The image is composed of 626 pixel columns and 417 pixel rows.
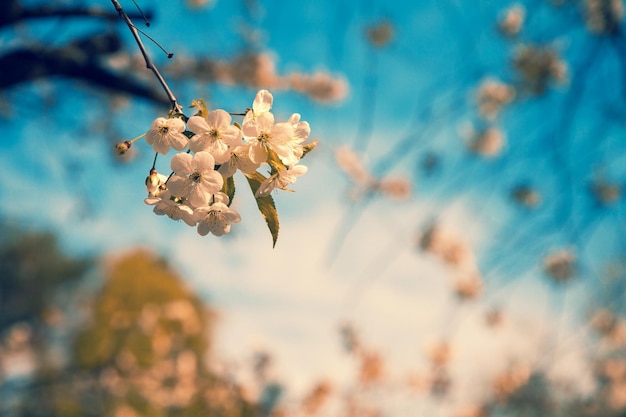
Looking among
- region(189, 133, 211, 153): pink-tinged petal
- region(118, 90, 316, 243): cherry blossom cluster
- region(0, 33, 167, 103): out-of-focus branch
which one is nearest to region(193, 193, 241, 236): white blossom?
region(118, 90, 316, 243): cherry blossom cluster

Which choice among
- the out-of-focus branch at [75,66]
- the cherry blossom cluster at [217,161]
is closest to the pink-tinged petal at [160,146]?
the cherry blossom cluster at [217,161]

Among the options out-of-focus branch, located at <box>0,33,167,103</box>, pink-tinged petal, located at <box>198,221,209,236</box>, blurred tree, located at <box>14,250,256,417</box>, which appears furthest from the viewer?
blurred tree, located at <box>14,250,256,417</box>

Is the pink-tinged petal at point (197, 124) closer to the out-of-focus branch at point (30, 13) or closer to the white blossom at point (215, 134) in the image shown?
the white blossom at point (215, 134)

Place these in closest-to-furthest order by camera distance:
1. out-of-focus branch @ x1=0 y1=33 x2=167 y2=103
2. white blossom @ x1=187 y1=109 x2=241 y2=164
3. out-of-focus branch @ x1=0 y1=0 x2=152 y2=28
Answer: white blossom @ x1=187 y1=109 x2=241 y2=164 < out-of-focus branch @ x1=0 y1=0 x2=152 y2=28 < out-of-focus branch @ x1=0 y1=33 x2=167 y2=103

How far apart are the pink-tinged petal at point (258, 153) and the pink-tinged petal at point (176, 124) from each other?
131 mm

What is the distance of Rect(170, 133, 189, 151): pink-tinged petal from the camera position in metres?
0.89

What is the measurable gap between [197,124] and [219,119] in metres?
0.04

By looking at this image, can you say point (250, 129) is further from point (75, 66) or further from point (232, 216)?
point (75, 66)

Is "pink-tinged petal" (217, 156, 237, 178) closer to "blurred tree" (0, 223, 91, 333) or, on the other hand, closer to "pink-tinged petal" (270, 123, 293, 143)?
"pink-tinged petal" (270, 123, 293, 143)

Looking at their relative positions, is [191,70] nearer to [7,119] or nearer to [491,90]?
[7,119]

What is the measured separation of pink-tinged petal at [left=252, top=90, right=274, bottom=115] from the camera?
3.04ft

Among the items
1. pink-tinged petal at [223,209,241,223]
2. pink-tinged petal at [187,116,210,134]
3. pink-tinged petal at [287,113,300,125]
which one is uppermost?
pink-tinged petal at [287,113,300,125]

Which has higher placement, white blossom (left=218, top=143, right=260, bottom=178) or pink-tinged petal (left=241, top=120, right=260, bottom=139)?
pink-tinged petal (left=241, top=120, right=260, bottom=139)

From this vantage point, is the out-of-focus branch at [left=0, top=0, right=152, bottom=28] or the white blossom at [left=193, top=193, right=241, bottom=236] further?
the out-of-focus branch at [left=0, top=0, right=152, bottom=28]
